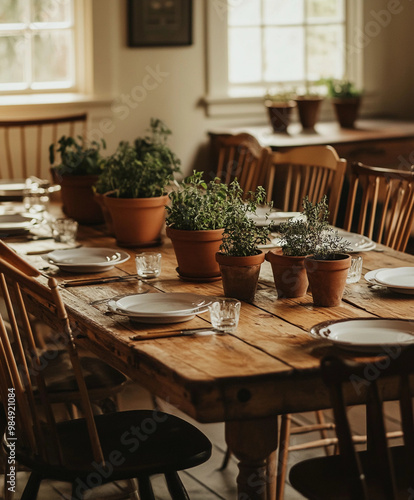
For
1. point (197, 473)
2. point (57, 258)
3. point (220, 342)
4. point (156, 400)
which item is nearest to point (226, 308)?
point (220, 342)

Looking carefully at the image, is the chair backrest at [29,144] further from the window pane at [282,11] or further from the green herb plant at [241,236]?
the green herb plant at [241,236]

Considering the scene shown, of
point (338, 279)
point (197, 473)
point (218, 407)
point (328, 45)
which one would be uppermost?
point (328, 45)

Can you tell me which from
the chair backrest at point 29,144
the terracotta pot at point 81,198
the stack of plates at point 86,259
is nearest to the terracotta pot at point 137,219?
the stack of plates at point 86,259

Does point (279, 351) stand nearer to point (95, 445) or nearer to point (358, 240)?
point (95, 445)

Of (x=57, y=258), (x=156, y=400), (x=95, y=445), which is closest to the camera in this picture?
(x=95, y=445)

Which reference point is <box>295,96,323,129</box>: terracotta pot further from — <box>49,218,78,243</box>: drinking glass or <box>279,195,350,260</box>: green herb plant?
<box>279,195,350,260</box>: green herb plant

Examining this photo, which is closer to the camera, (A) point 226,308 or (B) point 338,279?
(A) point 226,308

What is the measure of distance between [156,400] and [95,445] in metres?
1.33

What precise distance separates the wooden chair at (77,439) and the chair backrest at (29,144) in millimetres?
2531

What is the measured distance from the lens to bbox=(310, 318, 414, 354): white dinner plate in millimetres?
1548

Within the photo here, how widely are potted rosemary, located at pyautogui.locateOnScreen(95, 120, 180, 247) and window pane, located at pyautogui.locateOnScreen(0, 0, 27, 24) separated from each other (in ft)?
7.43

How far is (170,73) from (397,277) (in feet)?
9.57

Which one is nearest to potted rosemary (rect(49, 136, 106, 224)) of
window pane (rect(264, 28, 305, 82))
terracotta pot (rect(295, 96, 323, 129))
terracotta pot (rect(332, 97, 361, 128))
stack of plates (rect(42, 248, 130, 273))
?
stack of plates (rect(42, 248, 130, 273))

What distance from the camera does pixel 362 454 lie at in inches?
65.7
